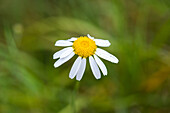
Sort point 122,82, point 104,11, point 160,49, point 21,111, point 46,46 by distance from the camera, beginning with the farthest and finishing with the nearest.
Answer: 1. point 104,11
2. point 46,46
3. point 160,49
4. point 122,82
5. point 21,111

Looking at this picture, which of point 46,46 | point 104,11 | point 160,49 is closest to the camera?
point 160,49

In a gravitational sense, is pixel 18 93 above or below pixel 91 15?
below

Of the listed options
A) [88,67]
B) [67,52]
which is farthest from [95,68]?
[88,67]

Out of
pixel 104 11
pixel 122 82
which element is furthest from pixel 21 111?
pixel 104 11

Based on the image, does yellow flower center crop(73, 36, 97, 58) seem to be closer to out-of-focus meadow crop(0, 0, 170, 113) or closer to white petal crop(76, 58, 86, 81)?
white petal crop(76, 58, 86, 81)

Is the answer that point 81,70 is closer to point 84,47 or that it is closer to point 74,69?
point 74,69

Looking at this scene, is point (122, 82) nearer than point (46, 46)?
Yes

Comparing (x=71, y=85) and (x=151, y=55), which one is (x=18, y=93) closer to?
(x=71, y=85)
